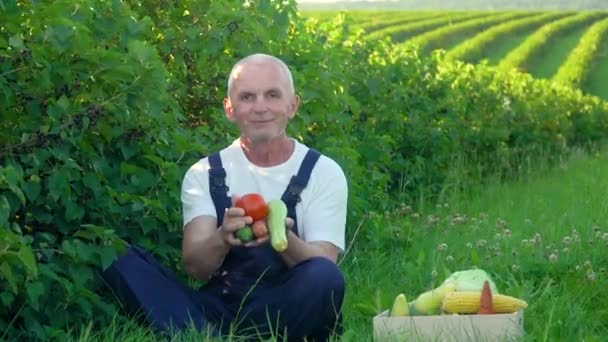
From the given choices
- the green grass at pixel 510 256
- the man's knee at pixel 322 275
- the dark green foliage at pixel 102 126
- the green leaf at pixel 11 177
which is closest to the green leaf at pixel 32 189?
the dark green foliage at pixel 102 126

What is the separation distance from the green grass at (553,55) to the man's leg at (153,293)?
37.1 metres

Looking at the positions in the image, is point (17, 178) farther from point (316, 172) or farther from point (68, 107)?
point (316, 172)

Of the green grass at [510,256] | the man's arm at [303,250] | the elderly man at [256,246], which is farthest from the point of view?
the green grass at [510,256]

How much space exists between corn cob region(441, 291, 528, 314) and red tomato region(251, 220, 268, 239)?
0.76 m

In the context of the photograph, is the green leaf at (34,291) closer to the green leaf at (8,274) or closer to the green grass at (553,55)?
the green leaf at (8,274)

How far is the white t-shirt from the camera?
17.4 feet

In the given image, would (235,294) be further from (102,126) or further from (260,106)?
(102,126)

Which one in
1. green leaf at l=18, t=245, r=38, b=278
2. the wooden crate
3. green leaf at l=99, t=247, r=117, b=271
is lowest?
the wooden crate

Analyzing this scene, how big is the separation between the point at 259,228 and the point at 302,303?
0.44 meters

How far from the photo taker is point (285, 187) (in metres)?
5.34

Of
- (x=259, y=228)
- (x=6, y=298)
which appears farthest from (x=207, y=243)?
(x=6, y=298)

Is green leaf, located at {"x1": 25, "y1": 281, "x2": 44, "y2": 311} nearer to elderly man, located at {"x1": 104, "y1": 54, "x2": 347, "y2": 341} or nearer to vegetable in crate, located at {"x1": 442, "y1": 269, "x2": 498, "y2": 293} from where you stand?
elderly man, located at {"x1": 104, "y1": 54, "x2": 347, "y2": 341}

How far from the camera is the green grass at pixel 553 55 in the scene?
43469 millimetres

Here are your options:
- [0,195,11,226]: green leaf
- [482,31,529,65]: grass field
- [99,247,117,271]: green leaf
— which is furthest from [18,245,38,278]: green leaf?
[482,31,529,65]: grass field
